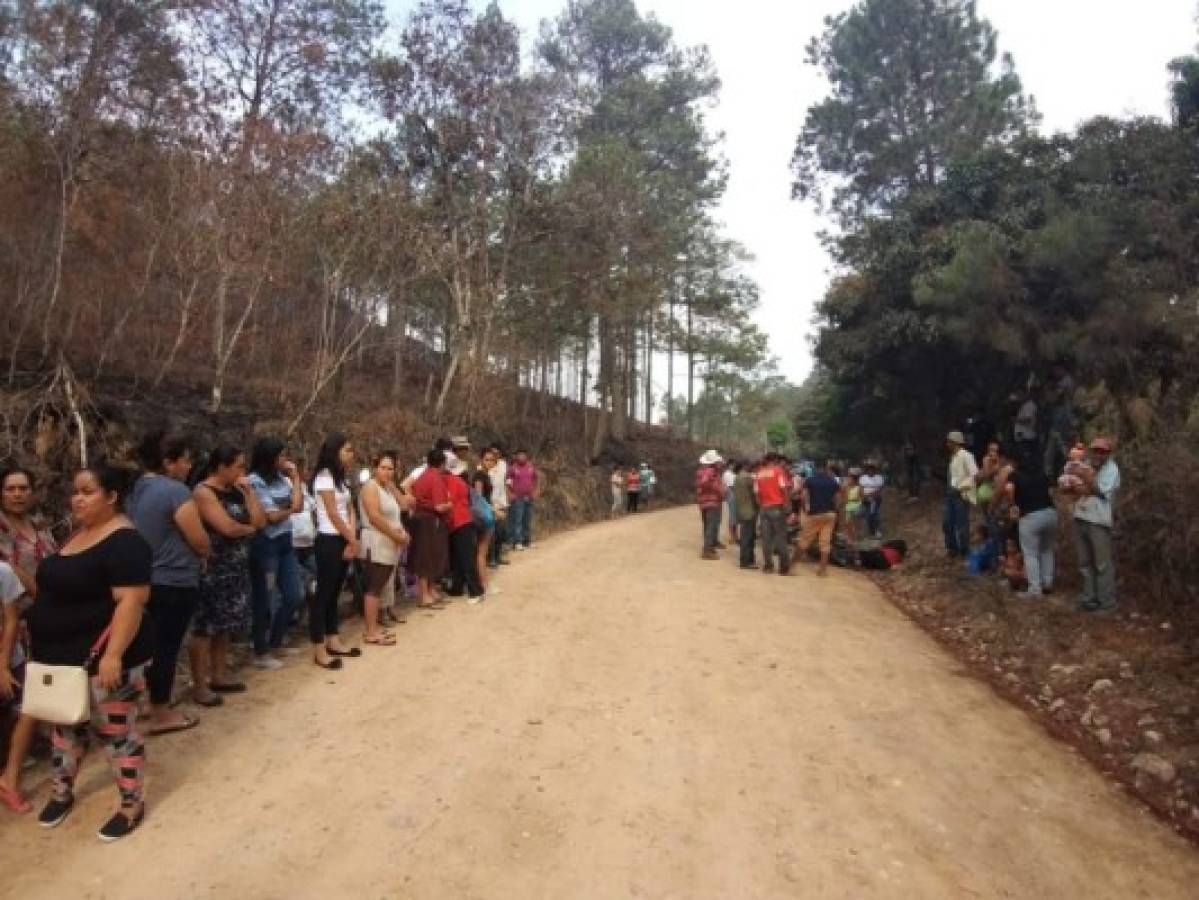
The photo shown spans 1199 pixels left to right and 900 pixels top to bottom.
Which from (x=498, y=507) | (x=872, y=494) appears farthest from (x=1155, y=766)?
(x=872, y=494)

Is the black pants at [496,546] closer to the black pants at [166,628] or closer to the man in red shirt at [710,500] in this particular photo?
the man in red shirt at [710,500]

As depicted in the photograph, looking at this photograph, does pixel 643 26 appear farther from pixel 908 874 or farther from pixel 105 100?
pixel 908 874

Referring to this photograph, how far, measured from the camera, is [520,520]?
12.8 m

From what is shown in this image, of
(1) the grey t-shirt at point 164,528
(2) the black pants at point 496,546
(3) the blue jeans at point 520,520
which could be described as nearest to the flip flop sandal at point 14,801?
(1) the grey t-shirt at point 164,528

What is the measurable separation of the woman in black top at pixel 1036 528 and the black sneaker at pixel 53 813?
7887 mm

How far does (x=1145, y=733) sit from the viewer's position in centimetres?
509

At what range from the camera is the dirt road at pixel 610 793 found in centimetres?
336

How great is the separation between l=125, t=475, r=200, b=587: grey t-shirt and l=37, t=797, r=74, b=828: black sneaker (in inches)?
45.5

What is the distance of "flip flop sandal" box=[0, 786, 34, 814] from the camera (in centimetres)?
374

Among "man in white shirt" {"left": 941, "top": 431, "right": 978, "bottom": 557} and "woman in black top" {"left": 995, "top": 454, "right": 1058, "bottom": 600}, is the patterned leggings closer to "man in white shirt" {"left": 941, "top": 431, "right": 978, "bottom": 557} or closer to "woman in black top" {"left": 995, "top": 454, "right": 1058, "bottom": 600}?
"woman in black top" {"left": 995, "top": 454, "right": 1058, "bottom": 600}

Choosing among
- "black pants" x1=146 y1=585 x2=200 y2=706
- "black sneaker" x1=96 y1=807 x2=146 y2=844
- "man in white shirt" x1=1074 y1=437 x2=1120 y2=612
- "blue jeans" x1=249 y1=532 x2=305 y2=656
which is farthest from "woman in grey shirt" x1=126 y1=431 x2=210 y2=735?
"man in white shirt" x1=1074 y1=437 x2=1120 y2=612

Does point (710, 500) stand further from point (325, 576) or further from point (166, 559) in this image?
point (166, 559)

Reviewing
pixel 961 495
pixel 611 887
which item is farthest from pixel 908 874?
pixel 961 495

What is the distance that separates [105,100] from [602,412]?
16004 millimetres
